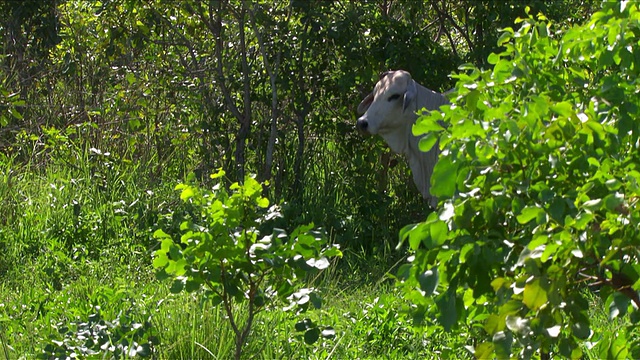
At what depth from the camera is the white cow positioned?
6809 millimetres

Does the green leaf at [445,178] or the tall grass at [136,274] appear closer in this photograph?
the green leaf at [445,178]

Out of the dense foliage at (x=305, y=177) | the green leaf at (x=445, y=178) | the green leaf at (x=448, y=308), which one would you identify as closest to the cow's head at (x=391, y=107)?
the dense foliage at (x=305, y=177)

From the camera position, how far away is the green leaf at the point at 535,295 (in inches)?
101

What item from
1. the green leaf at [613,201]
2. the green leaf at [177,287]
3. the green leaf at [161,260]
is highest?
the green leaf at [613,201]

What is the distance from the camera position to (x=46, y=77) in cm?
1055

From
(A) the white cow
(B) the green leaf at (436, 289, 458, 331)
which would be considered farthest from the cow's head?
(B) the green leaf at (436, 289, 458, 331)

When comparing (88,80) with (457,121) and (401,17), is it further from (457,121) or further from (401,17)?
(457,121)

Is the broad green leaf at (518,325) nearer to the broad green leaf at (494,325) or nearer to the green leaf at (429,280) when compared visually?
the broad green leaf at (494,325)

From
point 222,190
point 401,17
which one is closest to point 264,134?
point 401,17

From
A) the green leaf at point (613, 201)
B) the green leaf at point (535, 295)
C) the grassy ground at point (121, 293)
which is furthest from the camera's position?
the grassy ground at point (121, 293)

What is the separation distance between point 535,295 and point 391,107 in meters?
4.34

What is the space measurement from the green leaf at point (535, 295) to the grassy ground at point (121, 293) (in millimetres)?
1064

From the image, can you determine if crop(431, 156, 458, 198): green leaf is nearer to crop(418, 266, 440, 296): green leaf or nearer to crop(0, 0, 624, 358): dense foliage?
crop(0, 0, 624, 358): dense foliage

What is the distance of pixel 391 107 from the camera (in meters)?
6.84
